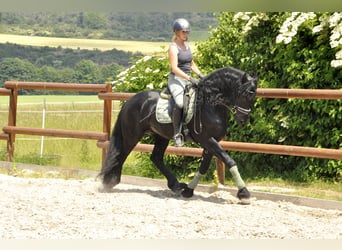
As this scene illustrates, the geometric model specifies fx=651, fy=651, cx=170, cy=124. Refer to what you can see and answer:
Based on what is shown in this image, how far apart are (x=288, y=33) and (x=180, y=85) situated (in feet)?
6.41

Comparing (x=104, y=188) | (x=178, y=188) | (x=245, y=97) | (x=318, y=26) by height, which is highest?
(x=318, y=26)

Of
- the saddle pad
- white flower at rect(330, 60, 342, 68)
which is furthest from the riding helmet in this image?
white flower at rect(330, 60, 342, 68)

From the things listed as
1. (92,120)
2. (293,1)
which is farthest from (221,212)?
(92,120)

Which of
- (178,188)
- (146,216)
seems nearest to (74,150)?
(178,188)

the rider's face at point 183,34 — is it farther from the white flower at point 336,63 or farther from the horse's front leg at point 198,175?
the white flower at point 336,63

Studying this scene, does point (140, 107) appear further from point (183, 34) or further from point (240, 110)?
point (240, 110)

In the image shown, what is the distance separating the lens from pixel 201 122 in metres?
6.06

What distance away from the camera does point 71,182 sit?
23.4ft

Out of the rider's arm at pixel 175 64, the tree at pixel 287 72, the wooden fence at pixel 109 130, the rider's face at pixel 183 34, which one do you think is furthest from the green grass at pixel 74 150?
the rider's face at pixel 183 34

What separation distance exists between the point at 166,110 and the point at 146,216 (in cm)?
150

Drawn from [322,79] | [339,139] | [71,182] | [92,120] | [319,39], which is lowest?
[92,120]

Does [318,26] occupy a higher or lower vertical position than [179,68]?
higher

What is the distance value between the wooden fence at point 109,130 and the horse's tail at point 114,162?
0.76 meters

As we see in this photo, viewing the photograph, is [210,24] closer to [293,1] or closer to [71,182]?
[71,182]
